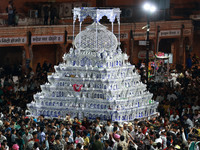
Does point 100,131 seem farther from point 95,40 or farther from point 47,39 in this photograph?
point 47,39

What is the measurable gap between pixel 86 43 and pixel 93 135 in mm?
5990

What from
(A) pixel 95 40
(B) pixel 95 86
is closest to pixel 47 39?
(A) pixel 95 40

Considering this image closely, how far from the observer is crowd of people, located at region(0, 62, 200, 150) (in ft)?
66.4

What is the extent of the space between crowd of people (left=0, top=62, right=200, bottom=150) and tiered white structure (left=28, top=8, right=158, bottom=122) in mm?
505

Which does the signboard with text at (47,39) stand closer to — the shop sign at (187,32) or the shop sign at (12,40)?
the shop sign at (12,40)

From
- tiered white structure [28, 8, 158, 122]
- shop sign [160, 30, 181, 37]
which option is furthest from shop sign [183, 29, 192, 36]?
tiered white structure [28, 8, 158, 122]

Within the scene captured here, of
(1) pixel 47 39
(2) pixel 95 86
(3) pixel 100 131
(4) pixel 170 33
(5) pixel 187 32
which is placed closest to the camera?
(3) pixel 100 131

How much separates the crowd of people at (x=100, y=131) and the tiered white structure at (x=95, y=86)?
50cm

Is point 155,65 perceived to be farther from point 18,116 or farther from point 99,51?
point 18,116

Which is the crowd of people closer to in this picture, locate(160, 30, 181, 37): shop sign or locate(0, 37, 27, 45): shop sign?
locate(0, 37, 27, 45): shop sign

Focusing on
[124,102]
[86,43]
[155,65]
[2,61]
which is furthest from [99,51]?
[2,61]

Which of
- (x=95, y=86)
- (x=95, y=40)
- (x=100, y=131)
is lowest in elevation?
(x=100, y=131)

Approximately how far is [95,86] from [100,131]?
3.50 metres

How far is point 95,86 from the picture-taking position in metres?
25.7
